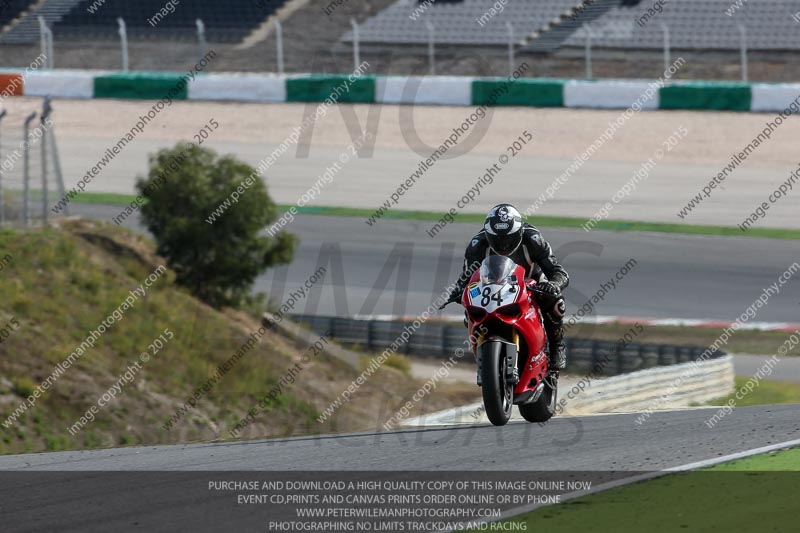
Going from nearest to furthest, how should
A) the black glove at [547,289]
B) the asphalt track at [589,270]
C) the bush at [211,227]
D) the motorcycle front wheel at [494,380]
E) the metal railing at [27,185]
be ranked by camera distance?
the motorcycle front wheel at [494,380] → the black glove at [547,289] → the metal railing at [27,185] → the asphalt track at [589,270] → the bush at [211,227]

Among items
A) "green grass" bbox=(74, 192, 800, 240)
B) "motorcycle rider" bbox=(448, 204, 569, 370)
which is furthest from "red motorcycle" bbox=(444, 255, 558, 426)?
"green grass" bbox=(74, 192, 800, 240)

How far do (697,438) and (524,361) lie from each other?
5.54 ft

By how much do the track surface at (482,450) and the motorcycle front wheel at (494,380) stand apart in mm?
351

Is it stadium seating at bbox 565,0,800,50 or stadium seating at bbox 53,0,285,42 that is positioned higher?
stadium seating at bbox 565,0,800,50

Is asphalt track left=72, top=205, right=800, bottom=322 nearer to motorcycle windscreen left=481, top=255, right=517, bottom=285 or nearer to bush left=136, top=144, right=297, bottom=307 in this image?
bush left=136, top=144, right=297, bottom=307

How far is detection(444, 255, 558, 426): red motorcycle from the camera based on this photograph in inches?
362

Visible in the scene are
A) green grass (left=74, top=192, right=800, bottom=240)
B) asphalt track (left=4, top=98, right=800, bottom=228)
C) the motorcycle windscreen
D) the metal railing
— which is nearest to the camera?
the motorcycle windscreen

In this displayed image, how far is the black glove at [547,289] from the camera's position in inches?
370

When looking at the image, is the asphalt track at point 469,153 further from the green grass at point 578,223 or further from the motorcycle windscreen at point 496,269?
the motorcycle windscreen at point 496,269

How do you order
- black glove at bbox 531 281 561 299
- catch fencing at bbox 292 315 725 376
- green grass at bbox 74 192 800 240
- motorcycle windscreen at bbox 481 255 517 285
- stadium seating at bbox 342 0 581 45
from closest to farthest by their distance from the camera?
motorcycle windscreen at bbox 481 255 517 285, black glove at bbox 531 281 561 299, catch fencing at bbox 292 315 725 376, green grass at bbox 74 192 800 240, stadium seating at bbox 342 0 581 45

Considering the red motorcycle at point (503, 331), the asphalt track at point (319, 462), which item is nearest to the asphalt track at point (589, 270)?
the asphalt track at point (319, 462)
